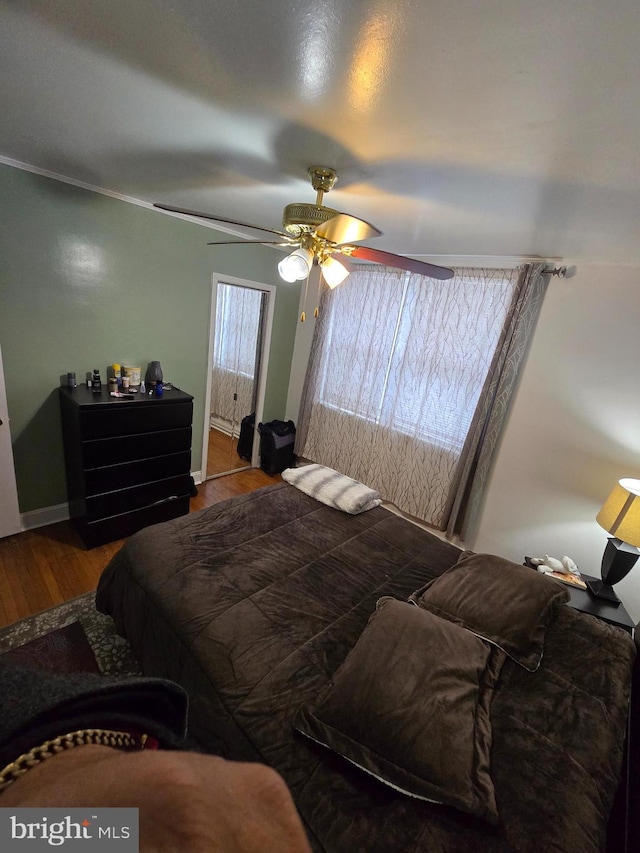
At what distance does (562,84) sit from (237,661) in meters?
1.92

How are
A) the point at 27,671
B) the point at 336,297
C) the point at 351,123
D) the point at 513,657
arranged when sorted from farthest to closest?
the point at 336,297
the point at 513,657
the point at 351,123
the point at 27,671

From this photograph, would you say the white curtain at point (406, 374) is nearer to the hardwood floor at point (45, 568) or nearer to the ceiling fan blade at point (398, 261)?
the ceiling fan blade at point (398, 261)

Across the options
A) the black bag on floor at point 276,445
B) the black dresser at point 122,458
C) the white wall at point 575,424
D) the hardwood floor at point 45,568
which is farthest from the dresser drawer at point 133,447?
the white wall at point 575,424

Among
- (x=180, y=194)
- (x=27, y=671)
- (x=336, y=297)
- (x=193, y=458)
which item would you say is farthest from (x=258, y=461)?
(x=27, y=671)

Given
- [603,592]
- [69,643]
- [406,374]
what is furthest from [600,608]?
[69,643]

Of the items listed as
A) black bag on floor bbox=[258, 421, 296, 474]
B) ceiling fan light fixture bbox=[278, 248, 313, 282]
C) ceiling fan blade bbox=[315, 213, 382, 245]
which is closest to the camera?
ceiling fan blade bbox=[315, 213, 382, 245]

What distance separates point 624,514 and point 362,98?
85.4 inches

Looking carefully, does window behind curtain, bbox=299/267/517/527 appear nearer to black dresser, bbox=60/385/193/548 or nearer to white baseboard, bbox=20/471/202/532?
black dresser, bbox=60/385/193/548

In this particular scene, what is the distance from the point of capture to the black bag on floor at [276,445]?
12.4ft

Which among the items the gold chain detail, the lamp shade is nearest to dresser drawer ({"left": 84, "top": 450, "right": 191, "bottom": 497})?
the gold chain detail

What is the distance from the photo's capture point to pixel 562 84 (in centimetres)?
82

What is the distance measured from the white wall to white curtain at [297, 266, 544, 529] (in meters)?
0.31

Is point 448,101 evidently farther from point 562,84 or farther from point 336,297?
point 336,297

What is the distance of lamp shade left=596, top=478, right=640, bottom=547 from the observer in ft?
5.66
